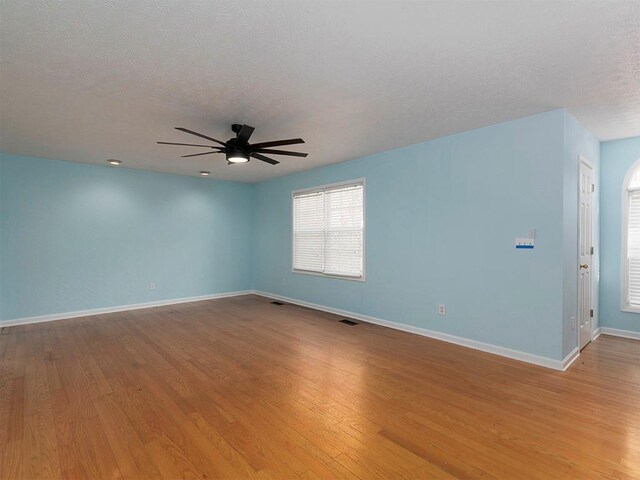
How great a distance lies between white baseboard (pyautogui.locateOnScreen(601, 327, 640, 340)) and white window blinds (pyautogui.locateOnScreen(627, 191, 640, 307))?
1.21 feet

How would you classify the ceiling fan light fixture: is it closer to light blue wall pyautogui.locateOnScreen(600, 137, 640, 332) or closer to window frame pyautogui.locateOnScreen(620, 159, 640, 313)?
light blue wall pyautogui.locateOnScreen(600, 137, 640, 332)

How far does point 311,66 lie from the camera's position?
2430mm

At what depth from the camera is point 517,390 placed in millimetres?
2795

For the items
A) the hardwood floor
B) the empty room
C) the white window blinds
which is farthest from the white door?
the white window blinds

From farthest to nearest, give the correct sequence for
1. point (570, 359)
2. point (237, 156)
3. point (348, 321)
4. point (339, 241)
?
point (339, 241) → point (348, 321) → point (237, 156) → point (570, 359)

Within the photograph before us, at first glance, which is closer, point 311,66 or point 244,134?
point 311,66

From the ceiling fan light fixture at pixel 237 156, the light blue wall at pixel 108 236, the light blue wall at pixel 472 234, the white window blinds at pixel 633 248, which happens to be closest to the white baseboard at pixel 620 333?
the white window blinds at pixel 633 248

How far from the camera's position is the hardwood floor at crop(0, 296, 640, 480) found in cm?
190

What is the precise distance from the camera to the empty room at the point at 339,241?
6.43 ft

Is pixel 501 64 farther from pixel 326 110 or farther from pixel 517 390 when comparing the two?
pixel 517 390

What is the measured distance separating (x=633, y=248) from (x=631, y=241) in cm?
9

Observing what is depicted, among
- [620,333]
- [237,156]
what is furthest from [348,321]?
[620,333]

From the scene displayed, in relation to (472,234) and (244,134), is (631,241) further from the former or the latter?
(244,134)

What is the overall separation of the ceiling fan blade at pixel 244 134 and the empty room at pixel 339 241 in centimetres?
2
